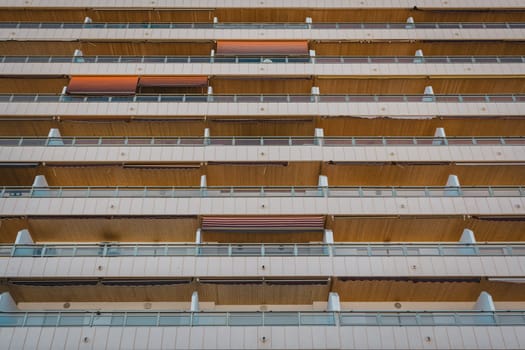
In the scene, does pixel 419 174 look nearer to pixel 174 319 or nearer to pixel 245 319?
pixel 245 319

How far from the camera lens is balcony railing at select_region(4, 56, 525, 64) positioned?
26203 mm

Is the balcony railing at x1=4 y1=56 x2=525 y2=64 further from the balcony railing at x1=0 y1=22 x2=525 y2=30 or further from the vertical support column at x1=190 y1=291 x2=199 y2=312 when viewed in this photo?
the vertical support column at x1=190 y1=291 x2=199 y2=312

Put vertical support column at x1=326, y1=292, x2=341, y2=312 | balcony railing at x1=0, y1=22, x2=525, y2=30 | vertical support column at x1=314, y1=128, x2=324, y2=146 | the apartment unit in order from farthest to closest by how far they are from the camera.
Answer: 1. balcony railing at x1=0, y1=22, x2=525, y2=30
2. vertical support column at x1=314, y1=128, x2=324, y2=146
3. vertical support column at x1=326, y1=292, x2=341, y2=312
4. the apartment unit

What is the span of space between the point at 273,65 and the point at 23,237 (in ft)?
48.7

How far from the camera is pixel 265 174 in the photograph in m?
22.5

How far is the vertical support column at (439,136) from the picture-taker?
2273cm

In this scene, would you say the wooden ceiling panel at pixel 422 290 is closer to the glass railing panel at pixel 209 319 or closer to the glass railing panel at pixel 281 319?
the glass railing panel at pixel 281 319

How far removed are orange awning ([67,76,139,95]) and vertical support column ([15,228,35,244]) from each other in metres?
7.87

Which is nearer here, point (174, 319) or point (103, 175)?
point (174, 319)

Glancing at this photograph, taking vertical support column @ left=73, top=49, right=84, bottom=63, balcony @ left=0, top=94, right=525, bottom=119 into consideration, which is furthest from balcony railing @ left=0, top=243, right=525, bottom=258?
vertical support column @ left=73, top=49, right=84, bottom=63

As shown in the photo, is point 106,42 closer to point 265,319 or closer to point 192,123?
point 192,123

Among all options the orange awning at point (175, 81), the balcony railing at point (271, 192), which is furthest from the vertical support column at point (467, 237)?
the orange awning at point (175, 81)

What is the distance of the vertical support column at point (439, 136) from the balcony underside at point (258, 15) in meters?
8.92

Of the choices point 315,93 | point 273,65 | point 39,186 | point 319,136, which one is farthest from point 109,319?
point 273,65
